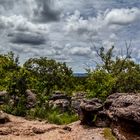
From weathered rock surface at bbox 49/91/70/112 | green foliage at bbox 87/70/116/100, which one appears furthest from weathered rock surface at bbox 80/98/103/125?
weathered rock surface at bbox 49/91/70/112

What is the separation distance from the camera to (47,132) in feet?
96.4

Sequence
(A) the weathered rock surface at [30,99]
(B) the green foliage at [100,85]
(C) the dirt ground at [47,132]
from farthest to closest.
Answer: (A) the weathered rock surface at [30,99] → (B) the green foliage at [100,85] → (C) the dirt ground at [47,132]

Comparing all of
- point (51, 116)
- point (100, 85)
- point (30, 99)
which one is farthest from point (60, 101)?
point (51, 116)

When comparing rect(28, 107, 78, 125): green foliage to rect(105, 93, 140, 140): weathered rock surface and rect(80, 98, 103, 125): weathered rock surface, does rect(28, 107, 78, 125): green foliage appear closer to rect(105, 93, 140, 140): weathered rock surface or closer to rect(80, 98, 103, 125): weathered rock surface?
rect(80, 98, 103, 125): weathered rock surface

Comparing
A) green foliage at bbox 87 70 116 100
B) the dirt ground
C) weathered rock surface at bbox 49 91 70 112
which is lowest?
the dirt ground

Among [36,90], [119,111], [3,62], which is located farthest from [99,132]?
[3,62]

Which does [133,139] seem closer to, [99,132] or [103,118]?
[99,132]

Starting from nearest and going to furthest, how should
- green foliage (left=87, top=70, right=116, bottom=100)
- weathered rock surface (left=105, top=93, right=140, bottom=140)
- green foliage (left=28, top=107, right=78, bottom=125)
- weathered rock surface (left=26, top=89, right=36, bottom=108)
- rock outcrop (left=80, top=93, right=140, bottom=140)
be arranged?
weathered rock surface (left=105, top=93, right=140, bottom=140)
rock outcrop (left=80, top=93, right=140, bottom=140)
green foliage (left=28, top=107, right=78, bottom=125)
green foliage (left=87, top=70, right=116, bottom=100)
weathered rock surface (left=26, top=89, right=36, bottom=108)

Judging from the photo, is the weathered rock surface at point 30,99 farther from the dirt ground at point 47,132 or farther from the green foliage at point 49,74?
the dirt ground at point 47,132

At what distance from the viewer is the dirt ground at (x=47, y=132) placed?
27.2 meters

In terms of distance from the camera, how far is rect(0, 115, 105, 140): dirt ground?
27.2 meters

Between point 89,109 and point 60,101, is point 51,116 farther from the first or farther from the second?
point 60,101

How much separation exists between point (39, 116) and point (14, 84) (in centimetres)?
496

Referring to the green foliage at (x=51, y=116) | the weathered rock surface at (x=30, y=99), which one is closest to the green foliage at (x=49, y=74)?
the weathered rock surface at (x=30, y=99)
